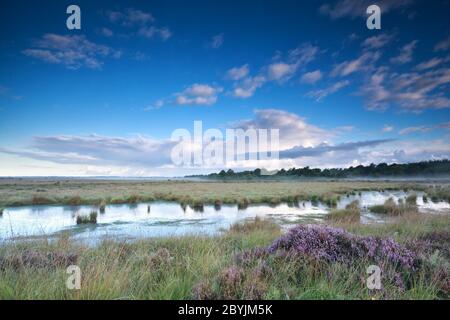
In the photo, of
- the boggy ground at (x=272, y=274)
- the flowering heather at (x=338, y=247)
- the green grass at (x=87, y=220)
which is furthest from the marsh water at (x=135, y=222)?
the flowering heather at (x=338, y=247)

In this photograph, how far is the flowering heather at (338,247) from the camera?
496 centimetres

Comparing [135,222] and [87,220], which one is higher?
[87,220]

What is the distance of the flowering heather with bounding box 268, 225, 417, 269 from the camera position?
4.96 m

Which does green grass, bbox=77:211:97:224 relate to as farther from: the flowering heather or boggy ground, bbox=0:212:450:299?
the flowering heather

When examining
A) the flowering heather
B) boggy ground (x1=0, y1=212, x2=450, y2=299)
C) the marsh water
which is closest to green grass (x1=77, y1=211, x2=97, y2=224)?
the marsh water

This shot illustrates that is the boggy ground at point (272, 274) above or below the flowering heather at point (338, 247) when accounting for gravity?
below

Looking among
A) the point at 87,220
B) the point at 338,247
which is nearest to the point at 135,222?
the point at 87,220

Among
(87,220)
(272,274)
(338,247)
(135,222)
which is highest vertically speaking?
(338,247)

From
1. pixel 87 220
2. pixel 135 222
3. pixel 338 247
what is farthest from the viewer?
pixel 135 222

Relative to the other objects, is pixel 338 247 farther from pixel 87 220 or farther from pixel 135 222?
pixel 87 220

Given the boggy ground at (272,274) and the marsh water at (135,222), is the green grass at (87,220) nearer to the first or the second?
the marsh water at (135,222)

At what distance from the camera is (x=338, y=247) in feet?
17.1
